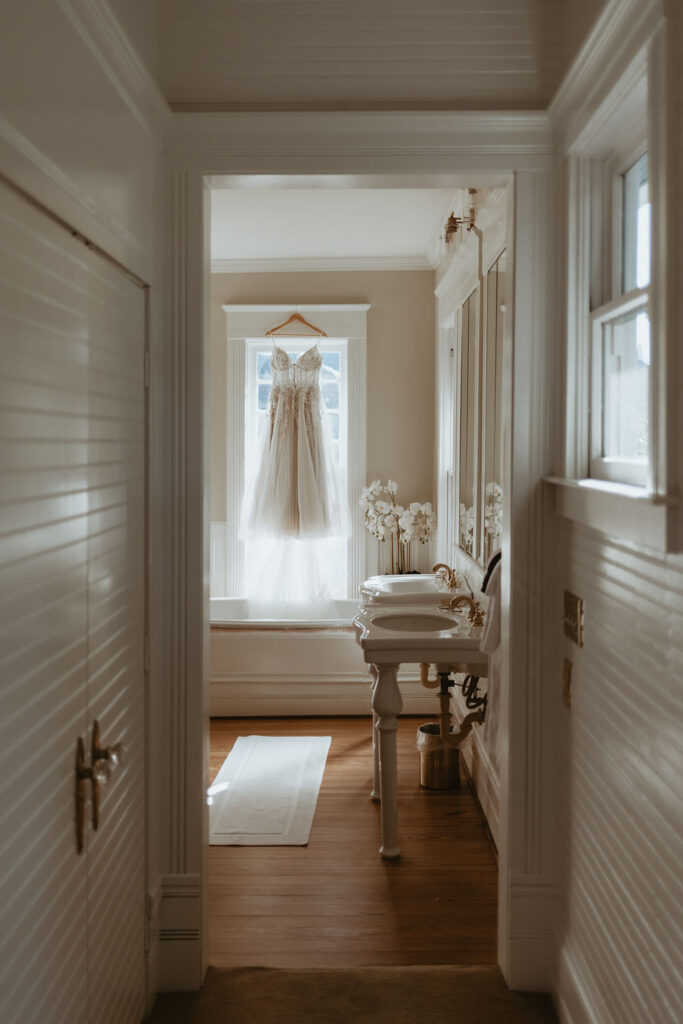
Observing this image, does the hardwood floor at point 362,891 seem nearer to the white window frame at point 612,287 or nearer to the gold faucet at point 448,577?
the gold faucet at point 448,577

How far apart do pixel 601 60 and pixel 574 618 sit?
1289mm

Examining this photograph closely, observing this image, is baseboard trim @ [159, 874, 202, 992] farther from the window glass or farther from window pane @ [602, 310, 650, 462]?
the window glass

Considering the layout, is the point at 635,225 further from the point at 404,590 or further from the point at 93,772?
the point at 404,590

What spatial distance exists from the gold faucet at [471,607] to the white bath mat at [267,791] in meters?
1.07

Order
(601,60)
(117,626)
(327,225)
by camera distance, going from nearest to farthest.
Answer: (601,60), (117,626), (327,225)

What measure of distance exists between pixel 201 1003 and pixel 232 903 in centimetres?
63

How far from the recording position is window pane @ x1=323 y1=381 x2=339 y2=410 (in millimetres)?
6047

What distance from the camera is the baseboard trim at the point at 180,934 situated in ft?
8.04

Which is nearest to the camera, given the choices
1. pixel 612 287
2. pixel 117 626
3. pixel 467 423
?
pixel 117 626

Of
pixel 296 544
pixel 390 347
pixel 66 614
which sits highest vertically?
pixel 390 347

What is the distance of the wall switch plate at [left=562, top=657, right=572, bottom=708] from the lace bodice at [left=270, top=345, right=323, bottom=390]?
376 cm

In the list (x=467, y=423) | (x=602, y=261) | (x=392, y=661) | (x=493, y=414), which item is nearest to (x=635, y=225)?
(x=602, y=261)

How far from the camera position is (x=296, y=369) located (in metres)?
5.84

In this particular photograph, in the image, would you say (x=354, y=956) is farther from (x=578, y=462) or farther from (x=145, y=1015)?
(x=578, y=462)
